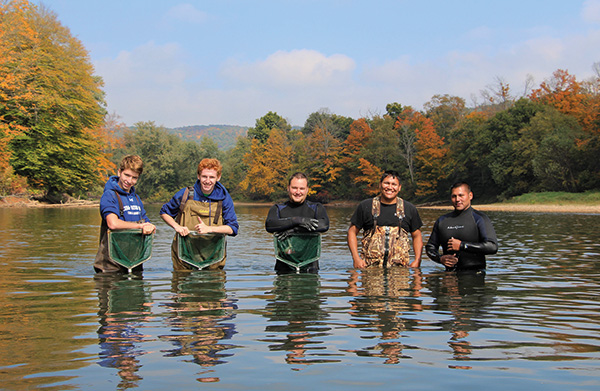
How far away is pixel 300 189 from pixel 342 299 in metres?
1.71

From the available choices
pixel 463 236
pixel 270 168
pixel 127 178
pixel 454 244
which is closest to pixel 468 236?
pixel 463 236

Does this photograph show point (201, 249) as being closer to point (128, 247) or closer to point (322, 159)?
point (128, 247)

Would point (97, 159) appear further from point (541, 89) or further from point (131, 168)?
point (541, 89)

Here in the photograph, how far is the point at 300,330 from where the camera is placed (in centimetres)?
518

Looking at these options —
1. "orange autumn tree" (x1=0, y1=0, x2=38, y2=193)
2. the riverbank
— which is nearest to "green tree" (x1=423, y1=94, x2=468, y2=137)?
the riverbank

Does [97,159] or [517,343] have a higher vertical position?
[97,159]

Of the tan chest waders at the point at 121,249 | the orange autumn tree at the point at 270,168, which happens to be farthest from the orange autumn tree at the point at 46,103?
the orange autumn tree at the point at 270,168

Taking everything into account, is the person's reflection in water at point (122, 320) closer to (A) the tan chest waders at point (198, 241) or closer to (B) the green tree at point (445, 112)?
(A) the tan chest waders at point (198, 241)

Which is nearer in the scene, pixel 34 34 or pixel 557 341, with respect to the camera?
pixel 557 341

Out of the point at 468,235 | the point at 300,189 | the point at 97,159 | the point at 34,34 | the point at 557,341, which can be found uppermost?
the point at 34,34

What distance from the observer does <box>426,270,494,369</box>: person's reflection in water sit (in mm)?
4699

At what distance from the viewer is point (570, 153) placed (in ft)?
180

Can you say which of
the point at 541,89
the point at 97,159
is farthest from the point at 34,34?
the point at 541,89

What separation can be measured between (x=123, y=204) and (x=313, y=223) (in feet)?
8.70
